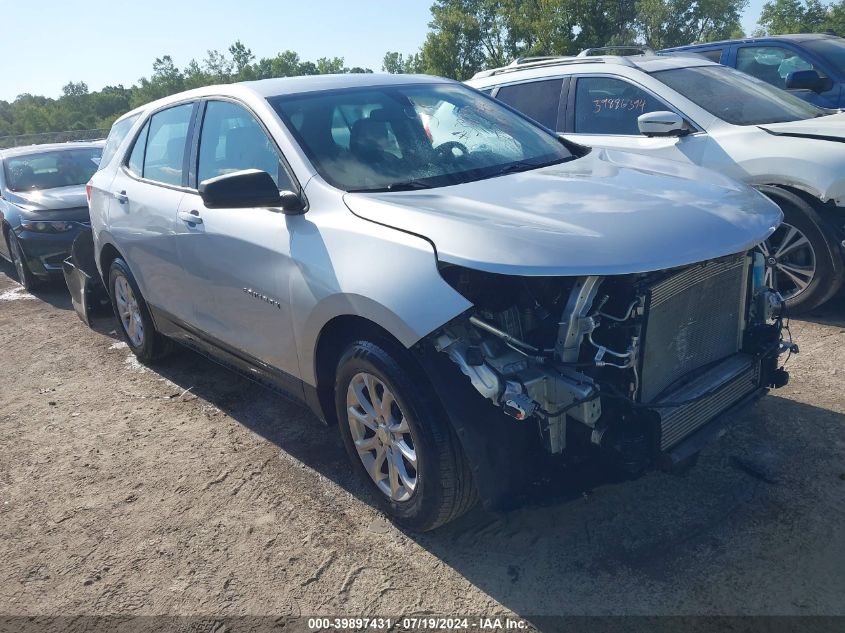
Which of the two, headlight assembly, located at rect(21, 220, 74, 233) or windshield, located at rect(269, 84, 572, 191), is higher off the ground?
windshield, located at rect(269, 84, 572, 191)

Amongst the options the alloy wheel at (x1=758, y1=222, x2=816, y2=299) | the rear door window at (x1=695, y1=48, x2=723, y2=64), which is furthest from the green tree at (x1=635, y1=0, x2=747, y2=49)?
the alloy wheel at (x1=758, y1=222, x2=816, y2=299)

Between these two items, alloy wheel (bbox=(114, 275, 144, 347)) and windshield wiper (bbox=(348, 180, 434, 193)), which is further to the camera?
alloy wheel (bbox=(114, 275, 144, 347))

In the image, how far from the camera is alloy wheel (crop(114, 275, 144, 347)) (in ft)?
17.1

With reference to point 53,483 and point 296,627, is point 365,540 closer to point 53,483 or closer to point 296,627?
point 296,627

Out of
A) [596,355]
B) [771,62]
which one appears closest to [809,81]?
[771,62]

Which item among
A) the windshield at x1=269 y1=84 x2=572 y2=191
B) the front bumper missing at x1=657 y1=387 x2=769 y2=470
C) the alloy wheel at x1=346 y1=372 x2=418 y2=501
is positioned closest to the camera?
the front bumper missing at x1=657 y1=387 x2=769 y2=470

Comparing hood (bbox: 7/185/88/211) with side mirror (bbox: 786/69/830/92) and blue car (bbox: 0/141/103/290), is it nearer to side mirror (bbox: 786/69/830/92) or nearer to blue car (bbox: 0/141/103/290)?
blue car (bbox: 0/141/103/290)

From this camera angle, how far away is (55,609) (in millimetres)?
2896

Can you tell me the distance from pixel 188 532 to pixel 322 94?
229cm

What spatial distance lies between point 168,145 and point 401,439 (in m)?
2.67

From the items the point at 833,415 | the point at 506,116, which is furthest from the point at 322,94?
the point at 833,415

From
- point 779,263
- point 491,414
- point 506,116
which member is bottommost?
point 779,263

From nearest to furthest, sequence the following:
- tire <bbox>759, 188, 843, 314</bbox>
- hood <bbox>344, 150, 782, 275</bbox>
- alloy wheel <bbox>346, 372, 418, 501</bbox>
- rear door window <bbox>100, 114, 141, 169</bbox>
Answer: hood <bbox>344, 150, 782, 275</bbox>, alloy wheel <bbox>346, 372, 418, 501</bbox>, tire <bbox>759, 188, 843, 314</bbox>, rear door window <bbox>100, 114, 141, 169</bbox>

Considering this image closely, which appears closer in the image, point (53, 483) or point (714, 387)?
point (714, 387)
